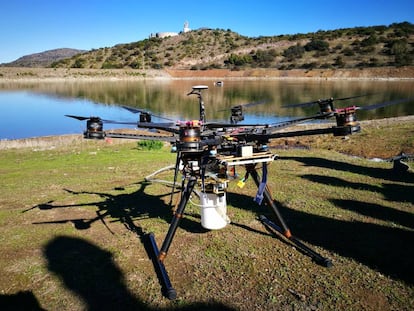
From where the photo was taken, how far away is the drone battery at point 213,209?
5766mm

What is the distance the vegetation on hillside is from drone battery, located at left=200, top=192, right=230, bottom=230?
87418 millimetres

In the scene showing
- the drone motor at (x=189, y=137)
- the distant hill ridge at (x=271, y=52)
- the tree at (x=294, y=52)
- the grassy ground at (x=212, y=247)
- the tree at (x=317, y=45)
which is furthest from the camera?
the tree at (x=294, y=52)

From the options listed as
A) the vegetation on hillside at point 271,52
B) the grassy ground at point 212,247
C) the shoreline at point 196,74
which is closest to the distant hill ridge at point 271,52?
the vegetation on hillside at point 271,52

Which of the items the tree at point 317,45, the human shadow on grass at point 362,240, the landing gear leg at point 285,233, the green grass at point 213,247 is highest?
the tree at point 317,45

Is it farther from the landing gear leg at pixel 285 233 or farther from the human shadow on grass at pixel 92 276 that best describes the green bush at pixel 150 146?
the landing gear leg at pixel 285 233

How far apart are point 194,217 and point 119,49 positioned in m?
135

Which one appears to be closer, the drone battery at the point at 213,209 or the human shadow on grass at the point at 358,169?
the drone battery at the point at 213,209

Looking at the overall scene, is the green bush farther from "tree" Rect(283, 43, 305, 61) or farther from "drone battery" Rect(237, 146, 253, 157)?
"tree" Rect(283, 43, 305, 61)

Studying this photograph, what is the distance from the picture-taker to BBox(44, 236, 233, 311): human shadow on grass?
4738 mm

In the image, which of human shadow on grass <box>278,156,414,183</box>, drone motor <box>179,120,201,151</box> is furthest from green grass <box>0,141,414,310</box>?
drone motor <box>179,120,201,151</box>

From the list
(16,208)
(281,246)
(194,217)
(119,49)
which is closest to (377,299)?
(281,246)

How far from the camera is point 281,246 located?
6.24 meters

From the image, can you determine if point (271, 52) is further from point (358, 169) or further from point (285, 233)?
point (285, 233)

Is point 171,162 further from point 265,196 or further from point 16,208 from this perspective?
point 265,196
